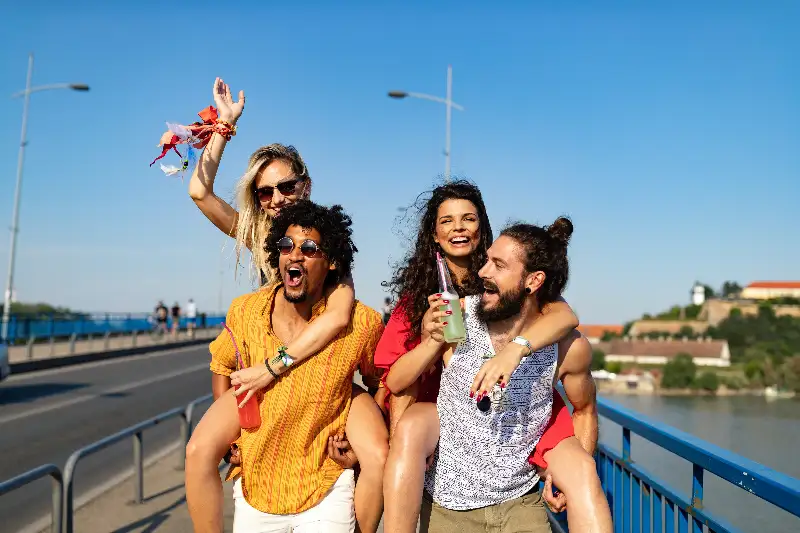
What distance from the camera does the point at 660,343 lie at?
13000 centimetres

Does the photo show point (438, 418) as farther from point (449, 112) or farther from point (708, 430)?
point (708, 430)

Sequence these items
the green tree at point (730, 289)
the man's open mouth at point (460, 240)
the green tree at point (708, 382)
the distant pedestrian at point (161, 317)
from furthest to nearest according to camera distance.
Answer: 1. the green tree at point (730, 289)
2. the green tree at point (708, 382)
3. the distant pedestrian at point (161, 317)
4. the man's open mouth at point (460, 240)

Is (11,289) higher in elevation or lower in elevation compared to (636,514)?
higher

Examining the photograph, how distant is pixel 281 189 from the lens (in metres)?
3.58

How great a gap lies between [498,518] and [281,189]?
177 centimetres

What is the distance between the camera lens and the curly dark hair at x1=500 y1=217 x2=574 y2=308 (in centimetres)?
281

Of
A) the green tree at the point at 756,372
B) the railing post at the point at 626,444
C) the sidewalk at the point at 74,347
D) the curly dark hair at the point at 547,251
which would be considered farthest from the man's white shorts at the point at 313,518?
the green tree at the point at 756,372

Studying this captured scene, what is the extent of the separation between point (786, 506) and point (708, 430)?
3666 centimetres

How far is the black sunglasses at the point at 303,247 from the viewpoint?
282cm

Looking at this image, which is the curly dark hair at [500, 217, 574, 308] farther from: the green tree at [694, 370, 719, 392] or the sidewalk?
the green tree at [694, 370, 719, 392]

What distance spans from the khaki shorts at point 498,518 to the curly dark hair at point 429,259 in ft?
2.56

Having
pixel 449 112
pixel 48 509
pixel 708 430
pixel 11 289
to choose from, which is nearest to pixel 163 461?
pixel 48 509

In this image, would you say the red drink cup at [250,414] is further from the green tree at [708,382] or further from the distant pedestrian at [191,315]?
the green tree at [708,382]

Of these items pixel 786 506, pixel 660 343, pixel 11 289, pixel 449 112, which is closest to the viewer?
pixel 786 506
